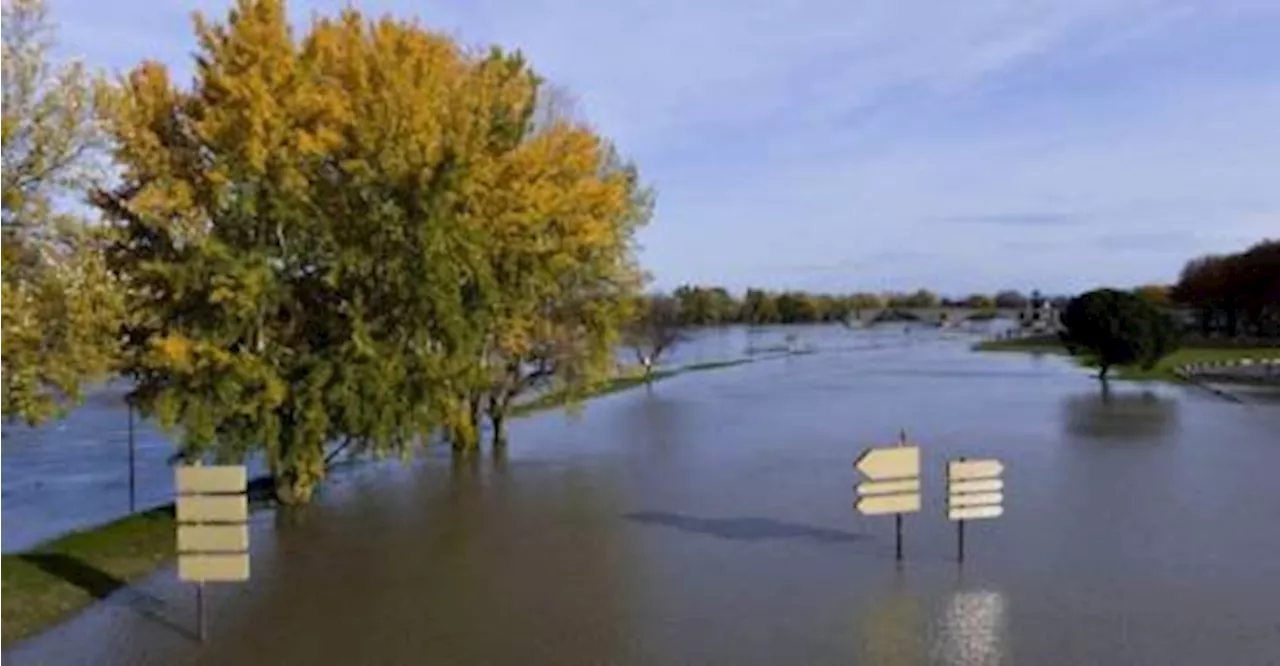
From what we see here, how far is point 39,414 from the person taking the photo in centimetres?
1318

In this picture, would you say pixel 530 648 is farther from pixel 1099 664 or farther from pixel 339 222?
pixel 339 222

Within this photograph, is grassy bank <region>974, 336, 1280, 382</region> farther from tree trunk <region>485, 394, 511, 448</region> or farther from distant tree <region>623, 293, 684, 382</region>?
tree trunk <region>485, 394, 511, 448</region>

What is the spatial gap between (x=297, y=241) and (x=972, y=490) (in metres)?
10.3

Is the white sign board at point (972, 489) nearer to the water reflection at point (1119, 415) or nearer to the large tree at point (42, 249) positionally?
the large tree at point (42, 249)

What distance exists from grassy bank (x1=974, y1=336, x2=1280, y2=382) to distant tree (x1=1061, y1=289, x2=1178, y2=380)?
1.54 m

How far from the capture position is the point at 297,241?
62.5 ft

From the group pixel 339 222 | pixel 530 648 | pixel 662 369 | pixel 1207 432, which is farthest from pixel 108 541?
pixel 662 369

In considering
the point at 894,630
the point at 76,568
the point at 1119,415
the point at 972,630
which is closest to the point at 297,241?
the point at 76,568

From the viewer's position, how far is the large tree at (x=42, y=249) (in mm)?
13156

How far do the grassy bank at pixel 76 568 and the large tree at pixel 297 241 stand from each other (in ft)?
5.16

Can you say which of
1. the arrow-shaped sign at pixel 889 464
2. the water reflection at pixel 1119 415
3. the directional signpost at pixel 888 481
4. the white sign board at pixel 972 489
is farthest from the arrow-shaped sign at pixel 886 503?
the water reflection at pixel 1119 415

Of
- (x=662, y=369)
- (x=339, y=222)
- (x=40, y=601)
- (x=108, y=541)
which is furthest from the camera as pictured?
(x=662, y=369)

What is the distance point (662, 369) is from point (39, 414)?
60.4 m

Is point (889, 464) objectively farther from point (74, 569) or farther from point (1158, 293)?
point (1158, 293)
